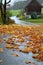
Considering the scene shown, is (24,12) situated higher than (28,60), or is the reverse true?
(28,60)

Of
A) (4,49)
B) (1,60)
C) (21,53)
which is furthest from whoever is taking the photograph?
(4,49)

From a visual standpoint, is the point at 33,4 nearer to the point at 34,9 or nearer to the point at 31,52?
the point at 34,9

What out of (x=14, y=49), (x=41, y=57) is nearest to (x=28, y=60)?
(x=41, y=57)

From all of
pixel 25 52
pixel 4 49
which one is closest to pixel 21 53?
pixel 25 52

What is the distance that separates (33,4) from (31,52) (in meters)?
71.7

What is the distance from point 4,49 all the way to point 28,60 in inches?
81.0

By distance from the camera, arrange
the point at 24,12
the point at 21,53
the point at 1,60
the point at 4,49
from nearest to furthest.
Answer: the point at 1,60, the point at 21,53, the point at 4,49, the point at 24,12

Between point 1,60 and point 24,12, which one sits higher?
point 1,60

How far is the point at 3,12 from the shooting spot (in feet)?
115

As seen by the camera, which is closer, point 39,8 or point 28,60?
point 28,60

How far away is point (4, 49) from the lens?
9773 mm

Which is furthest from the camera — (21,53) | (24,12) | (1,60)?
(24,12)

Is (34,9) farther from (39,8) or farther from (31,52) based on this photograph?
(31,52)

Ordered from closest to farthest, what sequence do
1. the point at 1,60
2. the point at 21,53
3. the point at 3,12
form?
the point at 1,60 → the point at 21,53 → the point at 3,12
